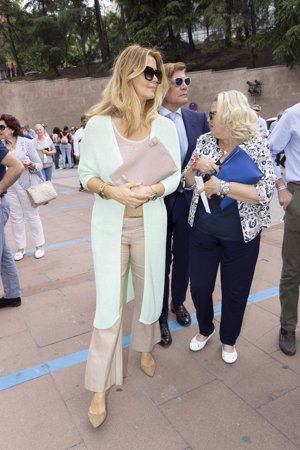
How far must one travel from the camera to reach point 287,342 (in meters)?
2.89

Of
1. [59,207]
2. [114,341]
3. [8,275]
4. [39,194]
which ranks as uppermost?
[39,194]

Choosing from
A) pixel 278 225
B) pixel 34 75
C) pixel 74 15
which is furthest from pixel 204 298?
pixel 34 75

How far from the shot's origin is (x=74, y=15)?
2622 centimetres

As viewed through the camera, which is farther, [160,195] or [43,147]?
[43,147]

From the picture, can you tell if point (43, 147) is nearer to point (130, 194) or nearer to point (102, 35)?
point (130, 194)

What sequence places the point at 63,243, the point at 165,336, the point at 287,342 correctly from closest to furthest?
the point at 287,342, the point at 165,336, the point at 63,243

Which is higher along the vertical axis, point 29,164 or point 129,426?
point 29,164

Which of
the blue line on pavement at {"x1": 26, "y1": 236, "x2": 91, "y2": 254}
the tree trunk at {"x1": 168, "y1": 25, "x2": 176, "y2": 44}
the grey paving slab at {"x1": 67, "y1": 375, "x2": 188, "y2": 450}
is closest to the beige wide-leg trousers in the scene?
the grey paving slab at {"x1": 67, "y1": 375, "x2": 188, "y2": 450}

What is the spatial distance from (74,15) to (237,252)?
28.5 m

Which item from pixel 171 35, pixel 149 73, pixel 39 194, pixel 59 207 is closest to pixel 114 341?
pixel 149 73

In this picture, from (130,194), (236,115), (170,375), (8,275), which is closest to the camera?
(130,194)

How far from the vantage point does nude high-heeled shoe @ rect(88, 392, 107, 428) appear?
219 cm

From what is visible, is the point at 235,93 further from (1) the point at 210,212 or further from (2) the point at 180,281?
(2) the point at 180,281

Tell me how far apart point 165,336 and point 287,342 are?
0.93m
